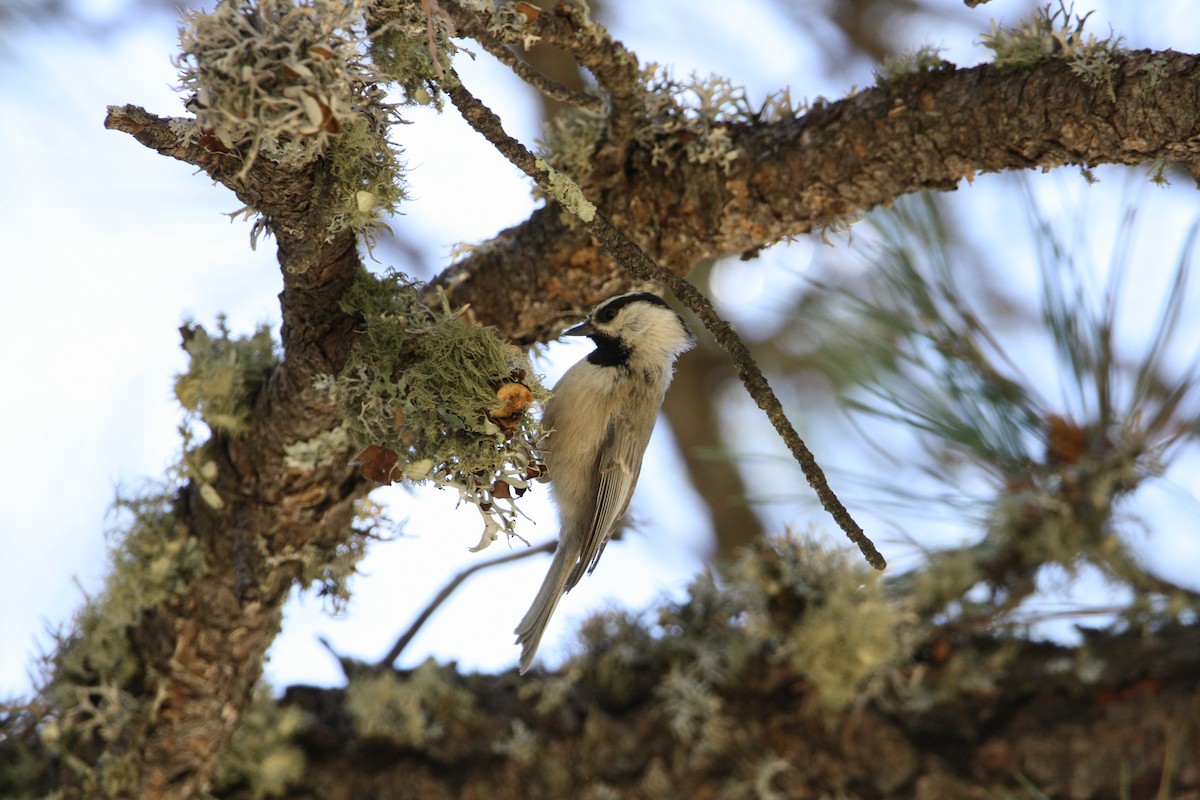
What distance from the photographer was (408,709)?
2.37 meters

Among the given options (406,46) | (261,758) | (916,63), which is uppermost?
(916,63)

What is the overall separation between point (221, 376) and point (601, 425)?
0.91 meters

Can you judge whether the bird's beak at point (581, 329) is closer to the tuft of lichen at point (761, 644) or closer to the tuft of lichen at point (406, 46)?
the tuft of lichen at point (761, 644)

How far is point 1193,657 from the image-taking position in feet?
7.29

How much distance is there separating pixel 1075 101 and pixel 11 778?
8.31ft

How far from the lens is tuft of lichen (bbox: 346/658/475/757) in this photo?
92.9 inches

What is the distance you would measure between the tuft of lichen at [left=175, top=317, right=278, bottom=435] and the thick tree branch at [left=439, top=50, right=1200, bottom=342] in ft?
1.42

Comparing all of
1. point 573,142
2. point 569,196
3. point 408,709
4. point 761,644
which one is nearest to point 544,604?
point 408,709

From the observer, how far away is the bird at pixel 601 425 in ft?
7.56

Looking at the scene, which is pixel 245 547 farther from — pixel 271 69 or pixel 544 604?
pixel 271 69

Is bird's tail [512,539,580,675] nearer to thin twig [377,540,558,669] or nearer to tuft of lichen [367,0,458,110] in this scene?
thin twig [377,540,558,669]

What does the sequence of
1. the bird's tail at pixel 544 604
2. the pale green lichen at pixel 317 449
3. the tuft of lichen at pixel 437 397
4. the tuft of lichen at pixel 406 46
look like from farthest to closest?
the bird's tail at pixel 544 604, the pale green lichen at pixel 317 449, the tuft of lichen at pixel 437 397, the tuft of lichen at pixel 406 46

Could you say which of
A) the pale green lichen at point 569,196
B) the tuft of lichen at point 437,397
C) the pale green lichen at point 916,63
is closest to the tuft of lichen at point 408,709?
the tuft of lichen at point 437,397

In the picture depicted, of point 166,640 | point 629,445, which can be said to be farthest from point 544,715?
point 166,640
